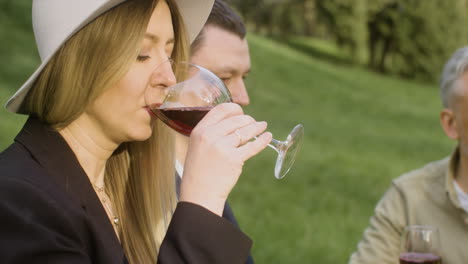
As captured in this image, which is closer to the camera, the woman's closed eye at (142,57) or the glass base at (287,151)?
the woman's closed eye at (142,57)

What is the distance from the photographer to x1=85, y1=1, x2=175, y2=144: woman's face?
7.01 feet

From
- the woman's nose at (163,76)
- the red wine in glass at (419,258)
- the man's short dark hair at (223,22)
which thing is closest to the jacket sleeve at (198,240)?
the woman's nose at (163,76)

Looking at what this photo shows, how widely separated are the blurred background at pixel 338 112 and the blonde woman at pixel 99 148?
19.5ft

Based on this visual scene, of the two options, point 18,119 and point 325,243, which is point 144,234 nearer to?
point 325,243

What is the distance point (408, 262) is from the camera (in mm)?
2734

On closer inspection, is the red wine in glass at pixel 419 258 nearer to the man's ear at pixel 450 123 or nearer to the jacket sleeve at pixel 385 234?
the jacket sleeve at pixel 385 234

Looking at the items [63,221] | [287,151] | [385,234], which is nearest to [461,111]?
[385,234]

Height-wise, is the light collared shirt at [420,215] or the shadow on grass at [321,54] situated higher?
the light collared shirt at [420,215]

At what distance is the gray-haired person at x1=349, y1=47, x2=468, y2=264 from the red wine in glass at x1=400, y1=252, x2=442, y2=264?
34.3 inches

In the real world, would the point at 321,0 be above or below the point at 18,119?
below

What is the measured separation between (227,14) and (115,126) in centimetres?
183

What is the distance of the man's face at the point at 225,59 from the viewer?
366 cm

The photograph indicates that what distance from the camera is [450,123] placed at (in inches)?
151

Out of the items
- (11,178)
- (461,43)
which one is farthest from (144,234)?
(461,43)
